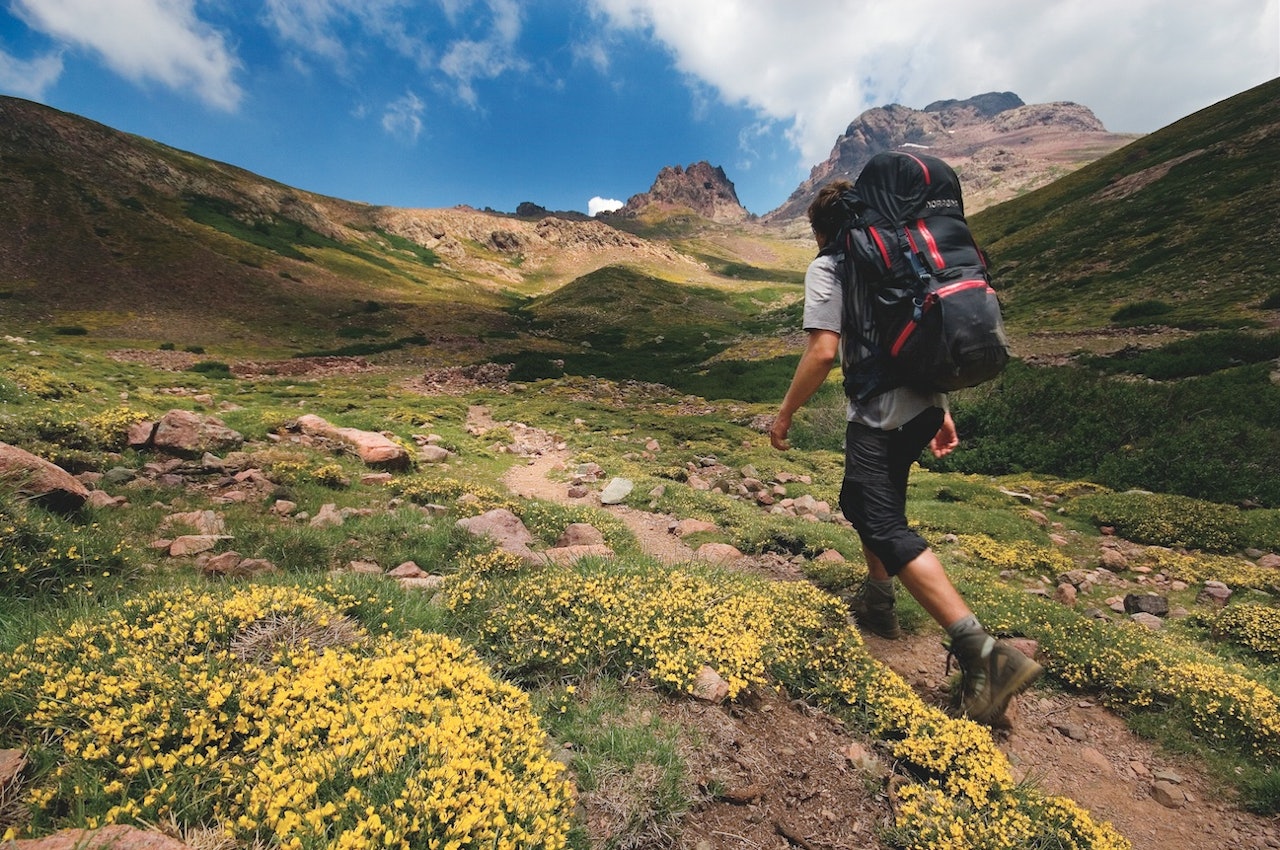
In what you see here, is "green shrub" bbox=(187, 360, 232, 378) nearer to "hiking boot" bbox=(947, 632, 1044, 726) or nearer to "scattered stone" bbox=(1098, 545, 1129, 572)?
"hiking boot" bbox=(947, 632, 1044, 726)

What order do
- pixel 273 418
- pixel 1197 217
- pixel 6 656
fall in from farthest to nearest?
pixel 1197 217, pixel 273 418, pixel 6 656

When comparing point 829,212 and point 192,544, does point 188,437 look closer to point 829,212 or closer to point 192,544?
point 192,544

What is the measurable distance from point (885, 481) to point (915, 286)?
163 cm

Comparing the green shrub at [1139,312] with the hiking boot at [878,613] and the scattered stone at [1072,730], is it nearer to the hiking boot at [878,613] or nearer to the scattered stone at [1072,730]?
the scattered stone at [1072,730]

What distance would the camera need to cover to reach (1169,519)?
37.3 feet

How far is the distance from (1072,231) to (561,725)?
6089 cm

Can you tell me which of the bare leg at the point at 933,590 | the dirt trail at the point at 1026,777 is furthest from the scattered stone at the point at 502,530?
the bare leg at the point at 933,590

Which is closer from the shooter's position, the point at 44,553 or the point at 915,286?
the point at 915,286

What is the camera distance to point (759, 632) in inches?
189

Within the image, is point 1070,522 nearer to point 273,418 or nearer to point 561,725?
point 561,725

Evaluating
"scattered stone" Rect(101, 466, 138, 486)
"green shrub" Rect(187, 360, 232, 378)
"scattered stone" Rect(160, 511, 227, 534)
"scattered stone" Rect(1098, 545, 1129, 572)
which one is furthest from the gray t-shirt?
"green shrub" Rect(187, 360, 232, 378)

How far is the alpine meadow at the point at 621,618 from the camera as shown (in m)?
2.58

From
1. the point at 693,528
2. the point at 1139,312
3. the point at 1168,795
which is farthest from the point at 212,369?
the point at 1139,312

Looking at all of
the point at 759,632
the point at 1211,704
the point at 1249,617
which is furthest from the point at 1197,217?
the point at 759,632
